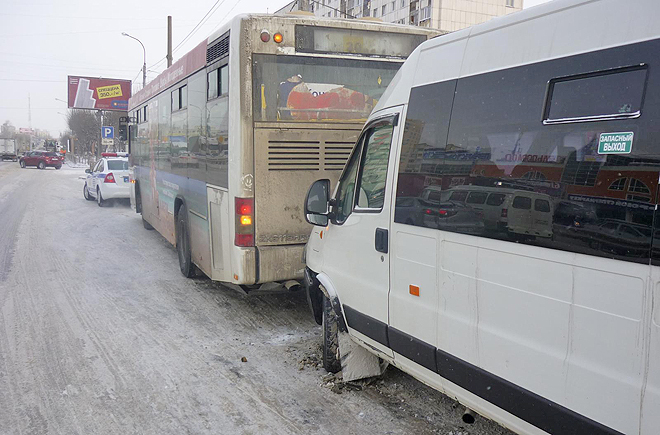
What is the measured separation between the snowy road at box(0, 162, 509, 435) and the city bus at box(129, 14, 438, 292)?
0.71m

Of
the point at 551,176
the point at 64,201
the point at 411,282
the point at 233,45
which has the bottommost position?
the point at 64,201

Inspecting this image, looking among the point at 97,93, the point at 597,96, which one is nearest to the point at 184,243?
the point at 597,96

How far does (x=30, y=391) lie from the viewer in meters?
4.60

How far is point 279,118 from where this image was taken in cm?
614

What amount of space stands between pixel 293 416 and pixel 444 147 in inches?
89.7

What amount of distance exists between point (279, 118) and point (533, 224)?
3.89 metres

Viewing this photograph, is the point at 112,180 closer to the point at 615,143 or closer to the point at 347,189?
the point at 347,189

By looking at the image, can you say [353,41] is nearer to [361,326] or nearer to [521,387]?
[361,326]

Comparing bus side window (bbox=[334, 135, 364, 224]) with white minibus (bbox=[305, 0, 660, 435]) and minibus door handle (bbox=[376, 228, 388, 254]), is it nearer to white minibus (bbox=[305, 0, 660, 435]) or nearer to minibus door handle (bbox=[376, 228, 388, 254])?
white minibus (bbox=[305, 0, 660, 435])

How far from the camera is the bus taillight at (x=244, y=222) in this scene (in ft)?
20.0

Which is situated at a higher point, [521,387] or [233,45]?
[233,45]

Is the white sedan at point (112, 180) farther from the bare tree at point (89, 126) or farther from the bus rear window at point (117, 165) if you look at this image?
the bare tree at point (89, 126)

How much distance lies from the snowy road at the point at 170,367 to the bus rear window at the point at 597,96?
7.92 feet

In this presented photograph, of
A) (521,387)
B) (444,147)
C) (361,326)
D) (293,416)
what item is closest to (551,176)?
(444,147)
